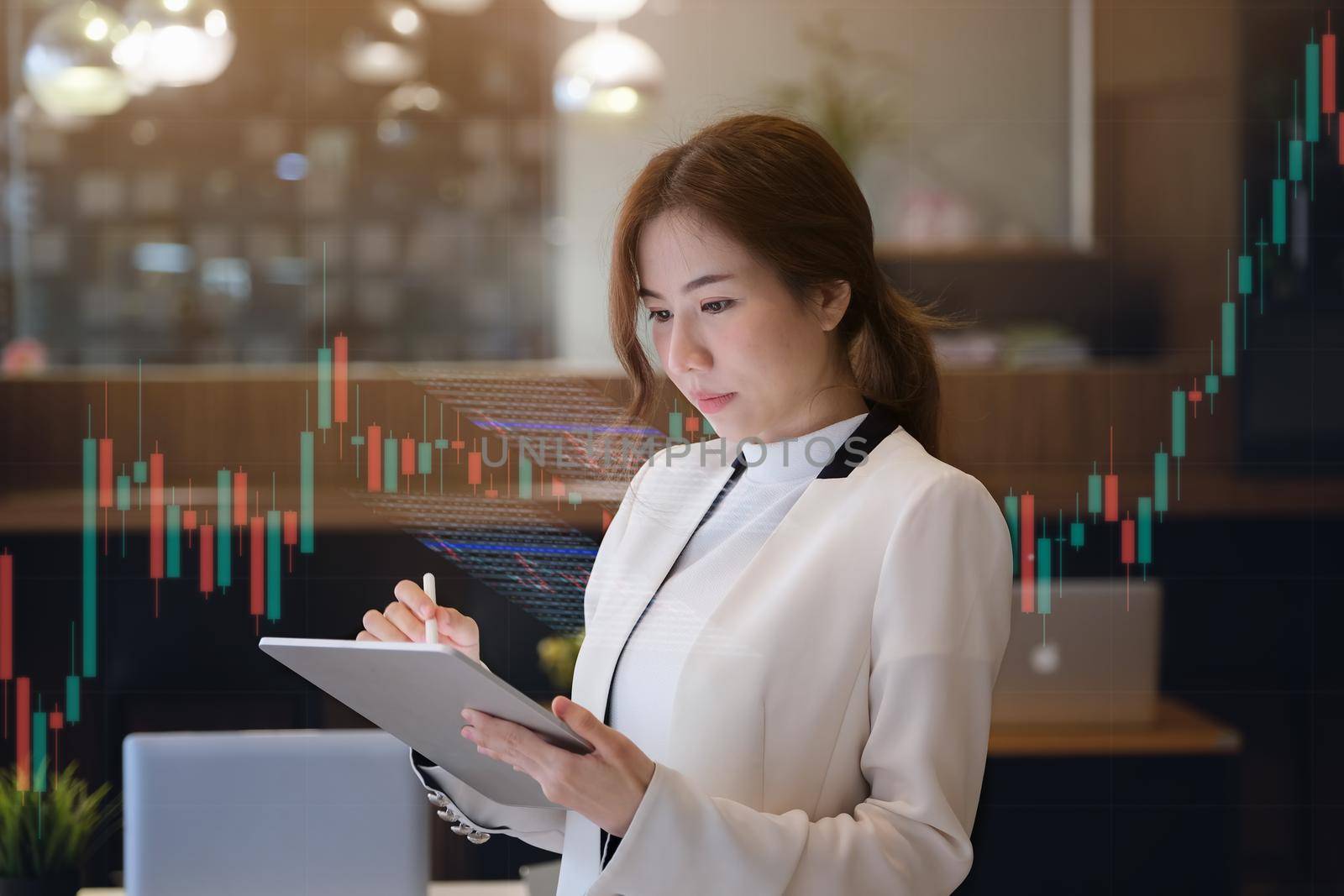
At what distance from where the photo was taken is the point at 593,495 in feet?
7.52

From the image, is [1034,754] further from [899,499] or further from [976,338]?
[899,499]

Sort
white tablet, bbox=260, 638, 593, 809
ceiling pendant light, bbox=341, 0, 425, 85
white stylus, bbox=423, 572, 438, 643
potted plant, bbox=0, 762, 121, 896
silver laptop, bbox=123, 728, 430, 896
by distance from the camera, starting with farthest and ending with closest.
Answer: ceiling pendant light, bbox=341, 0, 425, 85, silver laptop, bbox=123, 728, 430, 896, potted plant, bbox=0, 762, 121, 896, white stylus, bbox=423, 572, 438, 643, white tablet, bbox=260, 638, 593, 809

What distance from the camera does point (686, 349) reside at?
40.3 inches

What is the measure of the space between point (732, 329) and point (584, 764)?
395 millimetres

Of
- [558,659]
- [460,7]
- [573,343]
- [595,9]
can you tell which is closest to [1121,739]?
[558,659]

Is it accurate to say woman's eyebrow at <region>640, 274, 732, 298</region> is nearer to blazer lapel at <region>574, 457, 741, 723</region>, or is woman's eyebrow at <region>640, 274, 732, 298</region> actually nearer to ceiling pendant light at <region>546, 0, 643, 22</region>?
blazer lapel at <region>574, 457, 741, 723</region>

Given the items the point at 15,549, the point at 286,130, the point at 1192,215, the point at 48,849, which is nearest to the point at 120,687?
the point at 15,549

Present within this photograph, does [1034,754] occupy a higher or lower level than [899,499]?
lower

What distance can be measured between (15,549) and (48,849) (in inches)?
36.6

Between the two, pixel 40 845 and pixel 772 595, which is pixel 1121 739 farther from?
pixel 40 845

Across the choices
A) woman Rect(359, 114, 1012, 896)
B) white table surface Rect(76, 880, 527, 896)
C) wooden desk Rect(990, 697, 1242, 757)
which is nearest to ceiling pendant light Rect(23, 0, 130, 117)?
white table surface Rect(76, 880, 527, 896)

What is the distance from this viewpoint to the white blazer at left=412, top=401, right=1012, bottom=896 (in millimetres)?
845

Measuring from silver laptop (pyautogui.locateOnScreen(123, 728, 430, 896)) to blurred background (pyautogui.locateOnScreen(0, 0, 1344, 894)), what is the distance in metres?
0.64
